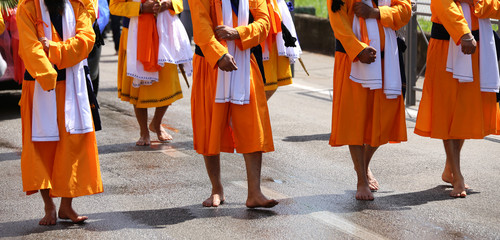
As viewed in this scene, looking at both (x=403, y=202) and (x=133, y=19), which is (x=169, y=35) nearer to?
(x=133, y=19)

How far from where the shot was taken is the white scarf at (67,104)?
5.81 metres

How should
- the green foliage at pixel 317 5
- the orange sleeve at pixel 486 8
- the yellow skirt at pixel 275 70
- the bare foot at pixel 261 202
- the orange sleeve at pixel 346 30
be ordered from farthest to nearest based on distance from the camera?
the green foliage at pixel 317 5 < the yellow skirt at pixel 275 70 < the orange sleeve at pixel 486 8 < the orange sleeve at pixel 346 30 < the bare foot at pixel 261 202

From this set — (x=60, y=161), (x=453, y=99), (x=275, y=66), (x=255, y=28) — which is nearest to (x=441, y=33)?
(x=453, y=99)

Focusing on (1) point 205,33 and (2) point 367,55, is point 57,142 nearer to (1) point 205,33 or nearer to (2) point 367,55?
(1) point 205,33

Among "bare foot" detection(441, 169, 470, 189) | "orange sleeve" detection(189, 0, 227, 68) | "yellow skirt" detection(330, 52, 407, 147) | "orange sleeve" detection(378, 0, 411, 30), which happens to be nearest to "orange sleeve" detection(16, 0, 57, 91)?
"orange sleeve" detection(189, 0, 227, 68)

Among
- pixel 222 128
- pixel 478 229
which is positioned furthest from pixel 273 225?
pixel 478 229

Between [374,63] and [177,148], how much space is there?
281 cm

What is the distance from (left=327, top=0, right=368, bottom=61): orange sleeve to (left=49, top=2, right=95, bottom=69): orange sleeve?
70.7 inches

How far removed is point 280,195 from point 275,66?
6.18 ft

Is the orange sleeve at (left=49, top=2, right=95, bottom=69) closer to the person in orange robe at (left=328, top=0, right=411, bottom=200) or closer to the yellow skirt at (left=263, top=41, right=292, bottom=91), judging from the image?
the person in orange robe at (left=328, top=0, right=411, bottom=200)

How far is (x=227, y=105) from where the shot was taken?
622cm

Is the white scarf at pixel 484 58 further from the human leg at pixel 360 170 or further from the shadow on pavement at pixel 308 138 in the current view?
the shadow on pavement at pixel 308 138

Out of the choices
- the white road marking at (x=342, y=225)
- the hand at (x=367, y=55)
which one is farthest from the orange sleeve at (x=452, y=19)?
the white road marking at (x=342, y=225)

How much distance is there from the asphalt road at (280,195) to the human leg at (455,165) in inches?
3.1
